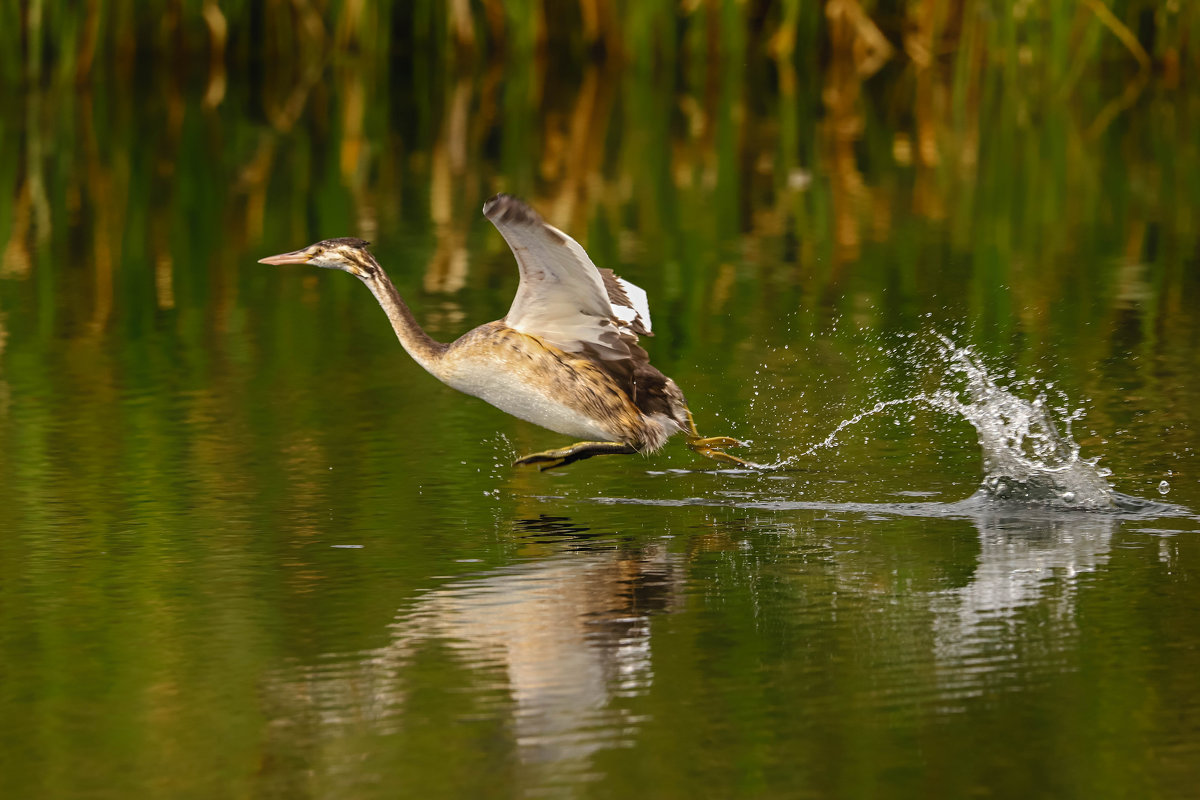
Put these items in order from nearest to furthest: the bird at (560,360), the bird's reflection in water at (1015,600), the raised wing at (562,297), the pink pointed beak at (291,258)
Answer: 1. the bird's reflection in water at (1015,600)
2. the raised wing at (562,297)
3. the bird at (560,360)
4. the pink pointed beak at (291,258)

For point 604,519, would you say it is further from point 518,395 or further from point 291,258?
point 291,258

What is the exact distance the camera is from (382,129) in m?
22.6

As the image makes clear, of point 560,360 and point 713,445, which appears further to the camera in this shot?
point 713,445

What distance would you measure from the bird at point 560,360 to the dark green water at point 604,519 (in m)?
0.27

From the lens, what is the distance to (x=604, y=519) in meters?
7.83

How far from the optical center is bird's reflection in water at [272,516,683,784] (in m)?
5.39

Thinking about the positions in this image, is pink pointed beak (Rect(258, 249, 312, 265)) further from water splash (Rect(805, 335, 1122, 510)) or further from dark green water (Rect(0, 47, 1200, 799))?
water splash (Rect(805, 335, 1122, 510))

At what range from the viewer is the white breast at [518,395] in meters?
7.95

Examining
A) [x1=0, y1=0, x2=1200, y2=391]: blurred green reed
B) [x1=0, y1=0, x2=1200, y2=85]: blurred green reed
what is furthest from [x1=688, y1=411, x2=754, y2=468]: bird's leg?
[x1=0, y1=0, x2=1200, y2=85]: blurred green reed

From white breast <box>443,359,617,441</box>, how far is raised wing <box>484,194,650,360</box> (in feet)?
0.74

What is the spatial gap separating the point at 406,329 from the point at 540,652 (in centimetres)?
242

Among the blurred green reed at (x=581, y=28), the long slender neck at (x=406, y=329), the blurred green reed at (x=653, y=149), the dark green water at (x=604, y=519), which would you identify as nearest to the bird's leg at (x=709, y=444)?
the dark green water at (x=604, y=519)

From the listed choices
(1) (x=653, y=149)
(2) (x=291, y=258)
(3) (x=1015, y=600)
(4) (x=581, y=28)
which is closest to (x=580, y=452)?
(2) (x=291, y=258)

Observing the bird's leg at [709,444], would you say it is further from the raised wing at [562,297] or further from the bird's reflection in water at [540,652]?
the bird's reflection in water at [540,652]
